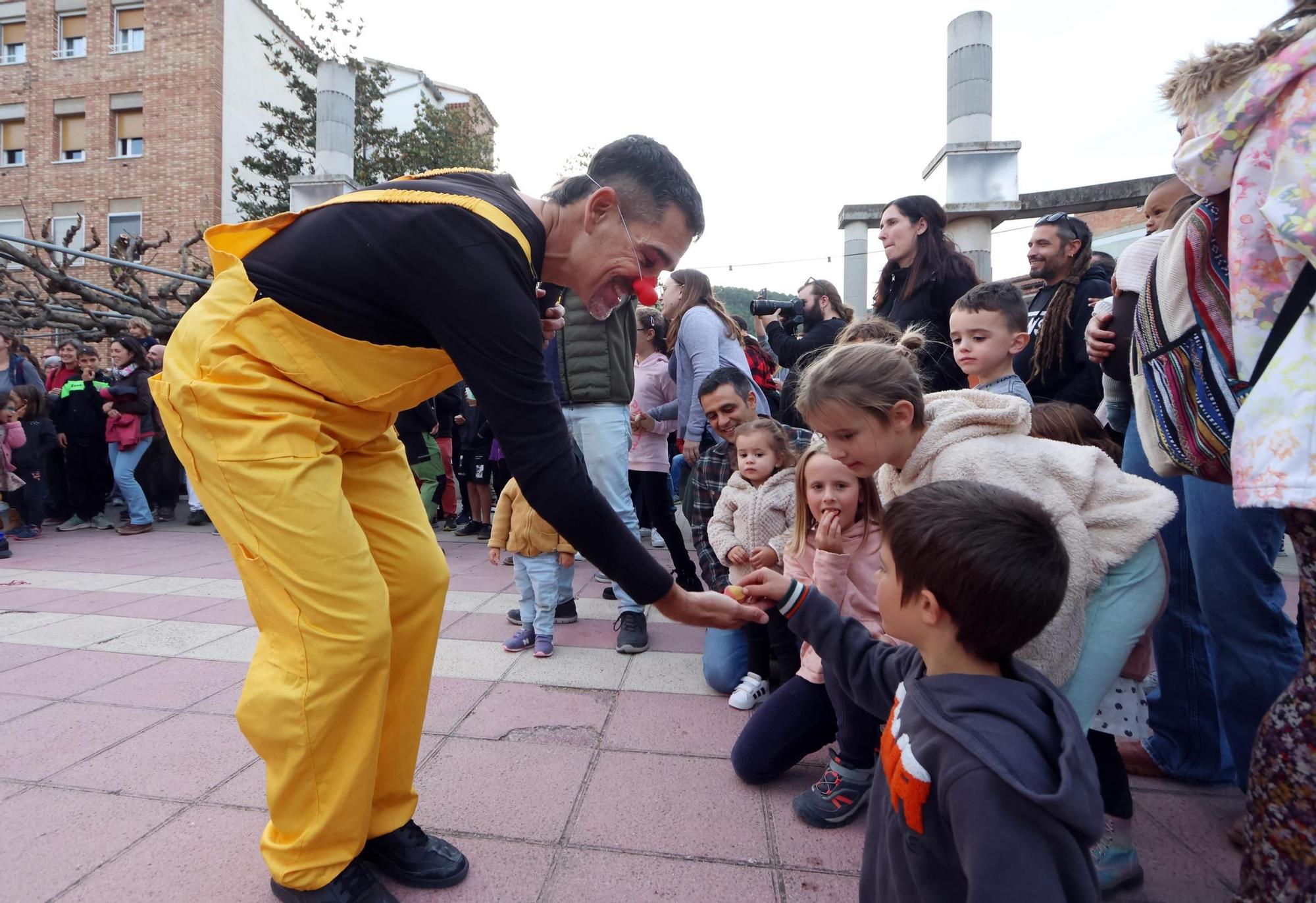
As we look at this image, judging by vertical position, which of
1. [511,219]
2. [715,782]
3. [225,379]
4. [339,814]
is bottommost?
[715,782]

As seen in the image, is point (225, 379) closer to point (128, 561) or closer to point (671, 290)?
point (671, 290)

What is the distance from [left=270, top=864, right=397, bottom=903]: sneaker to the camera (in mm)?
1636

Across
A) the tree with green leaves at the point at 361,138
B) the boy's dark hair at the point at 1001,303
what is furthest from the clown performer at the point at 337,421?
A: the tree with green leaves at the point at 361,138

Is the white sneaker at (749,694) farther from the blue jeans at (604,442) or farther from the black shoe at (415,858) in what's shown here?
the black shoe at (415,858)

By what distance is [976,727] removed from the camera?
3.84 ft

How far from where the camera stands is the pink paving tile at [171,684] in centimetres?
295

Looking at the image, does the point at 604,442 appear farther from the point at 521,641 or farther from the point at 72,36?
the point at 72,36

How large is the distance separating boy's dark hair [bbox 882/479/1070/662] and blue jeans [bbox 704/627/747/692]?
1796mm

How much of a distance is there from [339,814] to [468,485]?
5963 mm

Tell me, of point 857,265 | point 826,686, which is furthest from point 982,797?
point 857,265

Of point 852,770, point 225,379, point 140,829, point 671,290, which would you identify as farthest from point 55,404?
point 852,770

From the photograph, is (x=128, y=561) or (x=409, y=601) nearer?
(x=409, y=601)

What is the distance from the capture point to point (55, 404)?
804 cm

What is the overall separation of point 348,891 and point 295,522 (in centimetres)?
82
